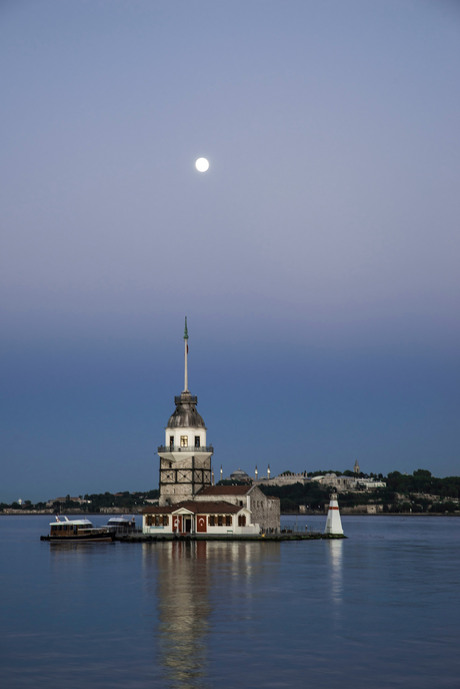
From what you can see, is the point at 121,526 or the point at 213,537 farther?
the point at 121,526

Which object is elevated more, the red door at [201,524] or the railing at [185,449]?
the railing at [185,449]

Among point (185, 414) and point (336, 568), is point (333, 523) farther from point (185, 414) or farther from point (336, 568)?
point (336, 568)

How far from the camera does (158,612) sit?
5203 centimetres

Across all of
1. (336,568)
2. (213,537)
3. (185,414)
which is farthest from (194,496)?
(336,568)

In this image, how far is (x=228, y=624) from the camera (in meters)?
47.5

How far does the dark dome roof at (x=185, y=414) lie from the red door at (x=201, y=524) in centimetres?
1129

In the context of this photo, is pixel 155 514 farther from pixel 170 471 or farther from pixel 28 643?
pixel 28 643

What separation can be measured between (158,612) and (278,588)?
43.4 ft

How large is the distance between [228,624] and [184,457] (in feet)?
215

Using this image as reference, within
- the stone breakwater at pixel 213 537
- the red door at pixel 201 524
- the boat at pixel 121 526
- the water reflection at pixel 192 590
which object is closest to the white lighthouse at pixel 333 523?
the stone breakwater at pixel 213 537

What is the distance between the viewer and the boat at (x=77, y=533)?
398 feet

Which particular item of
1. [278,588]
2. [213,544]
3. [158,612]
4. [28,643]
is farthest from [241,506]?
[28,643]

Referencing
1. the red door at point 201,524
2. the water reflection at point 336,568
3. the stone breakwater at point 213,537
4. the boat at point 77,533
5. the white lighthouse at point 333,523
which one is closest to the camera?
the water reflection at point 336,568

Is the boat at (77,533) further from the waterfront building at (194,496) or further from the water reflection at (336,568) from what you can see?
the water reflection at (336,568)
